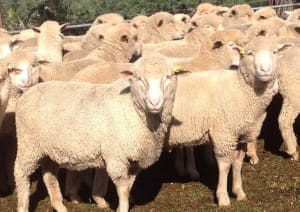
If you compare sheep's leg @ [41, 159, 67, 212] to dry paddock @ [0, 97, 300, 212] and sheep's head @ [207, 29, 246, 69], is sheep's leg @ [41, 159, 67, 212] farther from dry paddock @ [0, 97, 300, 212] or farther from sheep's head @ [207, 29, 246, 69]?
sheep's head @ [207, 29, 246, 69]

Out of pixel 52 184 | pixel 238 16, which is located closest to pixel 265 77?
pixel 52 184

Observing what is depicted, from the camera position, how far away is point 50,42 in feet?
25.4

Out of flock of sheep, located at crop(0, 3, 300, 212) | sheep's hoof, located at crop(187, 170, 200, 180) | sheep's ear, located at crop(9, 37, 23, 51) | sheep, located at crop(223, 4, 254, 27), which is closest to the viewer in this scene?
flock of sheep, located at crop(0, 3, 300, 212)

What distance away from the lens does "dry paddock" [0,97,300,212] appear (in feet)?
17.5

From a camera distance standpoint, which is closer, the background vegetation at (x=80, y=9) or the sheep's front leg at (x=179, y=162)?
the sheep's front leg at (x=179, y=162)

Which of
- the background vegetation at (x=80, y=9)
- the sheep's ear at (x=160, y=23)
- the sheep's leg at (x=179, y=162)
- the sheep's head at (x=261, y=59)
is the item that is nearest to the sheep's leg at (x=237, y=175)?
the sheep's head at (x=261, y=59)

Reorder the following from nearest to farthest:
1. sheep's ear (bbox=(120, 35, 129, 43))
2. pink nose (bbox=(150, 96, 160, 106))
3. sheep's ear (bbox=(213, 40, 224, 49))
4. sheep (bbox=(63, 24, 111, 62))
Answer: pink nose (bbox=(150, 96, 160, 106)), sheep's ear (bbox=(213, 40, 224, 49)), sheep's ear (bbox=(120, 35, 129, 43)), sheep (bbox=(63, 24, 111, 62))

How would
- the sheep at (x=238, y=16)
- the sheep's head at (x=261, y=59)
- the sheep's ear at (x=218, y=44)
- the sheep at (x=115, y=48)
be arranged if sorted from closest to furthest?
the sheep's head at (x=261, y=59), the sheep's ear at (x=218, y=44), the sheep at (x=115, y=48), the sheep at (x=238, y=16)

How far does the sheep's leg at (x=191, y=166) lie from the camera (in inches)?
246

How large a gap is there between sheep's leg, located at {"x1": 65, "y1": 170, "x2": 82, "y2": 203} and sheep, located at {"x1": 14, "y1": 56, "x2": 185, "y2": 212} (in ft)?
2.33

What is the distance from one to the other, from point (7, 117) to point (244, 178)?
2.71 metres

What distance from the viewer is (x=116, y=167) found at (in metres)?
4.51

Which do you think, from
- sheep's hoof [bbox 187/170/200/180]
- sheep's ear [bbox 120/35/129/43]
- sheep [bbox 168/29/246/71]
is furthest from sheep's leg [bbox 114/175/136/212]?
sheep's ear [bbox 120/35/129/43]

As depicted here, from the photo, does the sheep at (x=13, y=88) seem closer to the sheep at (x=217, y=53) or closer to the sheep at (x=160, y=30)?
the sheep at (x=217, y=53)
